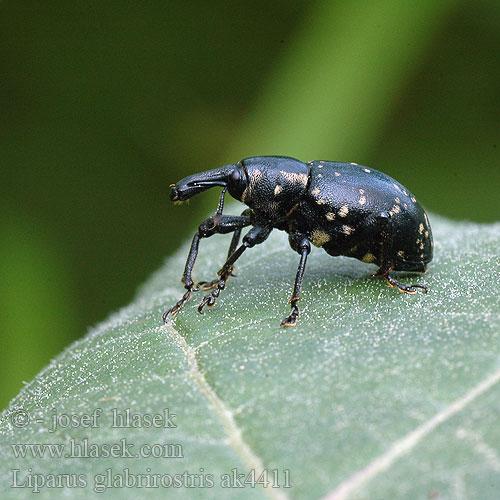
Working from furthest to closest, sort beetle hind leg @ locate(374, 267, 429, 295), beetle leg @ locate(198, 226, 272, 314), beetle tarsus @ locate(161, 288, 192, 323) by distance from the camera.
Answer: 1. beetle hind leg @ locate(374, 267, 429, 295)
2. beetle leg @ locate(198, 226, 272, 314)
3. beetle tarsus @ locate(161, 288, 192, 323)

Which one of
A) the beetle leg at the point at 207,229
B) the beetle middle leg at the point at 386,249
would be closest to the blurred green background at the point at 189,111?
the beetle leg at the point at 207,229

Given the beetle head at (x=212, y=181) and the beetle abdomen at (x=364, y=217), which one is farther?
the beetle head at (x=212, y=181)

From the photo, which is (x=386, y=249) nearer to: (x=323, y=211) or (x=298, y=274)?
(x=323, y=211)

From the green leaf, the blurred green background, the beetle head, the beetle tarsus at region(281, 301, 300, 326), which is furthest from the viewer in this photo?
the blurred green background

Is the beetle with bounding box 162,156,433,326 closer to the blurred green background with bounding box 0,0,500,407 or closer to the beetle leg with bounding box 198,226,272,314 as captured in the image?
the beetle leg with bounding box 198,226,272,314

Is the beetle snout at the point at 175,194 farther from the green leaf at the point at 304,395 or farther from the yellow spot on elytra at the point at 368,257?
the yellow spot on elytra at the point at 368,257

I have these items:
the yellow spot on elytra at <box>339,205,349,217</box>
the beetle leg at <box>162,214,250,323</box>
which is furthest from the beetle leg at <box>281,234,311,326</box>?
the beetle leg at <box>162,214,250,323</box>
